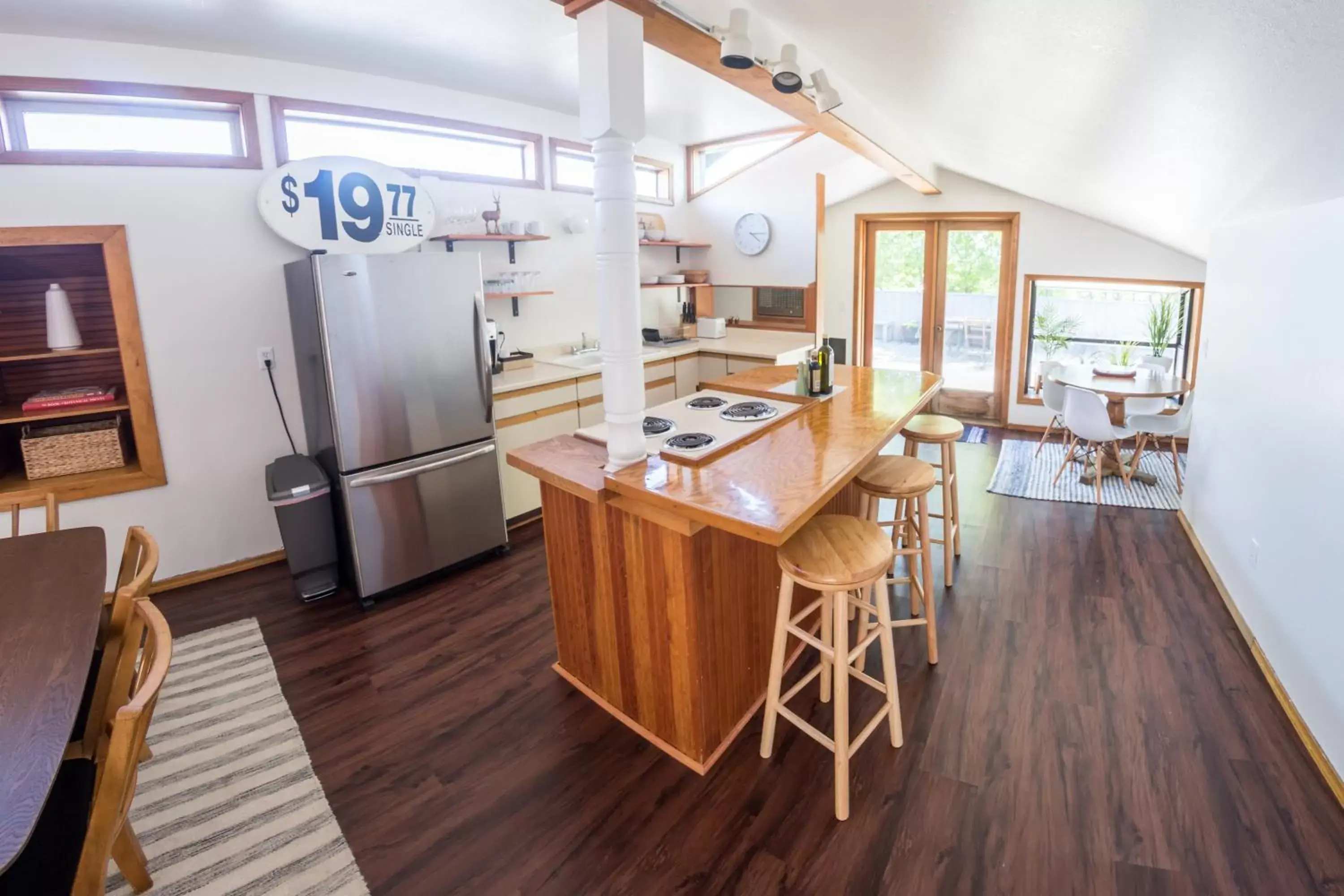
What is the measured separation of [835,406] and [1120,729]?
5.14 feet

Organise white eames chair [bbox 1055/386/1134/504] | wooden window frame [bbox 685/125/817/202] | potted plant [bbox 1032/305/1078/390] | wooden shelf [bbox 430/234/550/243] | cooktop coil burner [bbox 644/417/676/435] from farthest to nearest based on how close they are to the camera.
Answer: potted plant [bbox 1032/305/1078/390] < wooden window frame [bbox 685/125/817/202] < white eames chair [bbox 1055/386/1134/504] < wooden shelf [bbox 430/234/550/243] < cooktop coil burner [bbox 644/417/676/435]

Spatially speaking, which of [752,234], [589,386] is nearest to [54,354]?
[589,386]

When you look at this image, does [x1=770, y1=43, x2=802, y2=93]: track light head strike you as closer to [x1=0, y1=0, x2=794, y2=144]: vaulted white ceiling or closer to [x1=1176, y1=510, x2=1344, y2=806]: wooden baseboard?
[x1=0, y1=0, x2=794, y2=144]: vaulted white ceiling

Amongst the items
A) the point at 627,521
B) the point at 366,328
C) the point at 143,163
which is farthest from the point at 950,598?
the point at 143,163

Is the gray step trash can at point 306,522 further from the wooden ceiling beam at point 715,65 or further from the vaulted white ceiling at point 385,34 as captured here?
the wooden ceiling beam at point 715,65

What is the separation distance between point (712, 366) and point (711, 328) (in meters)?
0.49

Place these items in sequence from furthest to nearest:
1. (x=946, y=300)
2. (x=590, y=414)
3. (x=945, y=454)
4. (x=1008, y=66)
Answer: (x=946, y=300) → (x=590, y=414) → (x=945, y=454) → (x=1008, y=66)

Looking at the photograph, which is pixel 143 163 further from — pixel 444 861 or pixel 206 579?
pixel 444 861

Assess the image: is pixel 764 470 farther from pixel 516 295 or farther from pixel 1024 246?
pixel 1024 246

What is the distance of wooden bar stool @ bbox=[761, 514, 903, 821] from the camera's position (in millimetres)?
1947

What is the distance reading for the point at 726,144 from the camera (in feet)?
18.7

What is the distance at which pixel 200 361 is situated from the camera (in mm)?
3379

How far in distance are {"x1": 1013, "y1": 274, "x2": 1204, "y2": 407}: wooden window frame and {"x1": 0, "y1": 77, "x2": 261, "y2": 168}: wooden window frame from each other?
5.88 meters

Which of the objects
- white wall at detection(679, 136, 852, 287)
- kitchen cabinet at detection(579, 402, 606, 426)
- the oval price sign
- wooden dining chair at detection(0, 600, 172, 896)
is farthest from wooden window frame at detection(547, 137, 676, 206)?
wooden dining chair at detection(0, 600, 172, 896)
